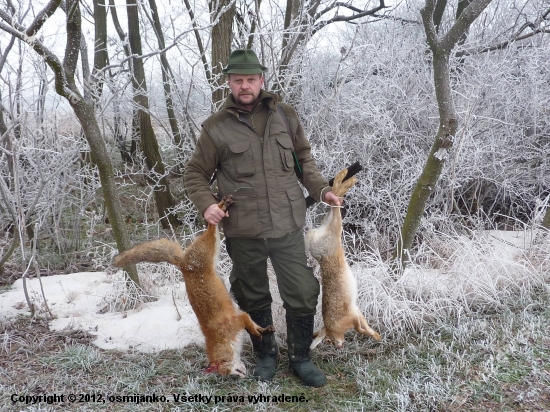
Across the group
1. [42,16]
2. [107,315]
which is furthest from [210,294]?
[42,16]

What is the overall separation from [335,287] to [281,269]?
1.54 ft

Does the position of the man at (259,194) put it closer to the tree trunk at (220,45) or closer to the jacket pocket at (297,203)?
the jacket pocket at (297,203)

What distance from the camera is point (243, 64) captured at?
3074 millimetres


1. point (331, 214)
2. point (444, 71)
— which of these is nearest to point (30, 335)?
point (331, 214)

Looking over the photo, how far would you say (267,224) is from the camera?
3148mm

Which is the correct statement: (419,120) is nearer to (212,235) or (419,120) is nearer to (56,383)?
(212,235)

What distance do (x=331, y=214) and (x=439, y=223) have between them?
285cm

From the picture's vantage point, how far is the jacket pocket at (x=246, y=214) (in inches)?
124

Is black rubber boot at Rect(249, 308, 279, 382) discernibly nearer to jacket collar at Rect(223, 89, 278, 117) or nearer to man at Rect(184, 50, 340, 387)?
man at Rect(184, 50, 340, 387)

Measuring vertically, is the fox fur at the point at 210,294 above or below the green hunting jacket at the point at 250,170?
below

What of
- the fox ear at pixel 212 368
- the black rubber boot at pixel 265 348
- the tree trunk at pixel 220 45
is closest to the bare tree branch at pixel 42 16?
the tree trunk at pixel 220 45

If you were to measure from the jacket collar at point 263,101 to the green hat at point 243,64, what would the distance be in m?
0.17

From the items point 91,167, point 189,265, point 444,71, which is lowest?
point 189,265

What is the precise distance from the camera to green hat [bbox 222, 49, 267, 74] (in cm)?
307
